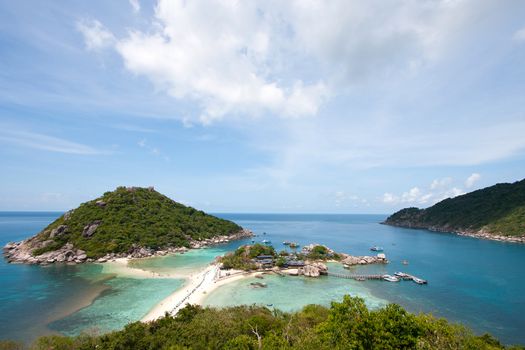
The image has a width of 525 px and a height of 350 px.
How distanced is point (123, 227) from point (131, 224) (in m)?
2.97

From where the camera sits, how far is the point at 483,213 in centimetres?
13800

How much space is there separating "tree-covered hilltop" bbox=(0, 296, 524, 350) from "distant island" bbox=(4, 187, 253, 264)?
54639 mm

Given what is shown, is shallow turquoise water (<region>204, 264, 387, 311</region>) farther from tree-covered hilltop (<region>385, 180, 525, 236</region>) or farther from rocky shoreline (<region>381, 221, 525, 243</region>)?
tree-covered hilltop (<region>385, 180, 525, 236</region>)

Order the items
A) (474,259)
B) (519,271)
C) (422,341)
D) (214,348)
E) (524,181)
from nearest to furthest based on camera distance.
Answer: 1. (422,341)
2. (214,348)
3. (519,271)
4. (474,259)
5. (524,181)

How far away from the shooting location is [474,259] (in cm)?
7656

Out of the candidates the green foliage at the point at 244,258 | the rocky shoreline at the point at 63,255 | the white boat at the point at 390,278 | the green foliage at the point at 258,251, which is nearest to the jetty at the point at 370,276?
the white boat at the point at 390,278

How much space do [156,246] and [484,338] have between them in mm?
77160

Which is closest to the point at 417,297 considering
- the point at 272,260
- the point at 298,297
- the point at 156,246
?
the point at 298,297

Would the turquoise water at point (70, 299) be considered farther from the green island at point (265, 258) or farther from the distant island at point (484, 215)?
the distant island at point (484, 215)

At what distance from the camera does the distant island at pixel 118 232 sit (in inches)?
2815

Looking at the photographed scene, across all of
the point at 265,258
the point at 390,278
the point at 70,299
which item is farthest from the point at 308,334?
the point at 265,258

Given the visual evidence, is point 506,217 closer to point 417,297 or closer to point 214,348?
point 417,297

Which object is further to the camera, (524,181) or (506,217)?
(524,181)

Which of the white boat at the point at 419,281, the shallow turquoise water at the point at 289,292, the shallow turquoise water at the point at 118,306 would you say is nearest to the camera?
the shallow turquoise water at the point at 118,306
